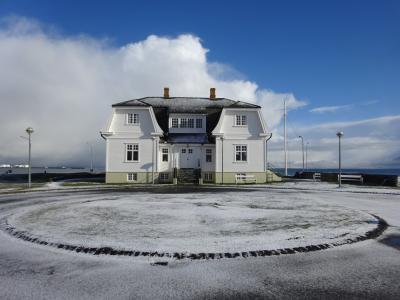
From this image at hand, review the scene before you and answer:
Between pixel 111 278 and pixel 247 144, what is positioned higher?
pixel 247 144

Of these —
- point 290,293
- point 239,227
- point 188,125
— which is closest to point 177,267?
point 290,293

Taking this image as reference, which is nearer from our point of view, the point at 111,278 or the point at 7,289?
the point at 7,289

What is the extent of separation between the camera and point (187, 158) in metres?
33.3

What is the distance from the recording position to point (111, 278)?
5777mm

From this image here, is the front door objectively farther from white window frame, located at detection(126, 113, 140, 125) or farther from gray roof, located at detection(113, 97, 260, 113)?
white window frame, located at detection(126, 113, 140, 125)

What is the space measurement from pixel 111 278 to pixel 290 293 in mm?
3048

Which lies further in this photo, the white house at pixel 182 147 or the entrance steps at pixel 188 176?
the white house at pixel 182 147

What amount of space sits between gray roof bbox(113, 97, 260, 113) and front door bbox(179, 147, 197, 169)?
420 centimetres

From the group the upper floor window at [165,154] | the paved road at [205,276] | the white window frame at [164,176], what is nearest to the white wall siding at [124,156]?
the white window frame at [164,176]

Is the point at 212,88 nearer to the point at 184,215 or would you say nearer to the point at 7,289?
the point at 184,215

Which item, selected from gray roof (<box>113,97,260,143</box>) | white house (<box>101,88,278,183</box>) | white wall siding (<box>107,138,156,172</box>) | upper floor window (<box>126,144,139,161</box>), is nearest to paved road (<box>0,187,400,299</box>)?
white house (<box>101,88,278,183</box>)

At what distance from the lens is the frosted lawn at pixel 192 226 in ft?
25.9

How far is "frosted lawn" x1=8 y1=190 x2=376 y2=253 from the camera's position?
7.90 meters

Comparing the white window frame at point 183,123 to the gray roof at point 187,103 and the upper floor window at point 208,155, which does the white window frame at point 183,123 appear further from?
the upper floor window at point 208,155
